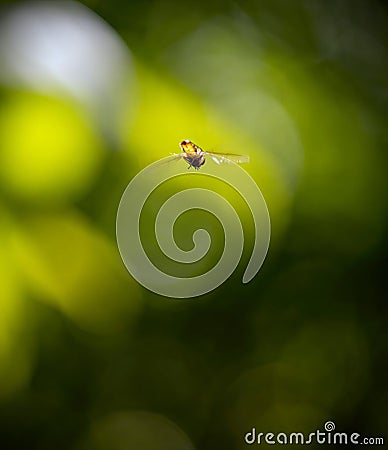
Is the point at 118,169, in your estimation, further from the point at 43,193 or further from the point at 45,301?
the point at 45,301

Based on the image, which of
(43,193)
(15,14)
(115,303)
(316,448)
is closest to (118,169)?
(43,193)

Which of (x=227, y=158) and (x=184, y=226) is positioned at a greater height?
(x=227, y=158)

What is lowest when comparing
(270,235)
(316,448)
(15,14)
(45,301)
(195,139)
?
(316,448)
